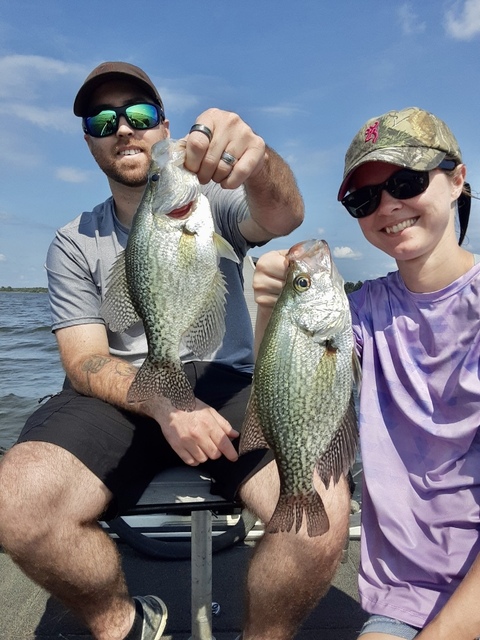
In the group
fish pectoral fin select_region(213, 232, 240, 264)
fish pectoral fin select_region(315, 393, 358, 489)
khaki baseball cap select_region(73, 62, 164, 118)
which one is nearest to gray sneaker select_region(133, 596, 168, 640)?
fish pectoral fin select_region(315, 393, 358, 489)

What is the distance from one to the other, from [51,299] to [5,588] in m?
1.81

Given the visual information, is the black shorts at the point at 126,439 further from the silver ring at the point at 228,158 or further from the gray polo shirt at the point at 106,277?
the silver ring at the point at 228,158

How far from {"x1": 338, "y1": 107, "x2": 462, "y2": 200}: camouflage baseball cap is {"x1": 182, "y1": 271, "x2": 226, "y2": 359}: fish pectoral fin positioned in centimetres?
72

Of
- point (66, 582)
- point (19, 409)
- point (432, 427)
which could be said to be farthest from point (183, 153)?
point (19, 409)

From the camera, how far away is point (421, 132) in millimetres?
2176

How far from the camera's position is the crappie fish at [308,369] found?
69.2 inches

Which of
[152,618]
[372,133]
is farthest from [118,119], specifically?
[152,618]

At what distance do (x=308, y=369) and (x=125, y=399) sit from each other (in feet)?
4.33

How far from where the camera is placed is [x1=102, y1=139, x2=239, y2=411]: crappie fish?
195cm

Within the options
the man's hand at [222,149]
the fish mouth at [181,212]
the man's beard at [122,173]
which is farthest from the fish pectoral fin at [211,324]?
the man's beard at [122,173]

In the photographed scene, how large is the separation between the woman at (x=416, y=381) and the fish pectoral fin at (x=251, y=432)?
1.42 feet

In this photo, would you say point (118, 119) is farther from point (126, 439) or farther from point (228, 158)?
point (126, 439)

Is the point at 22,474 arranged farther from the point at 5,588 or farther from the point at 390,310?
the point at 390,310

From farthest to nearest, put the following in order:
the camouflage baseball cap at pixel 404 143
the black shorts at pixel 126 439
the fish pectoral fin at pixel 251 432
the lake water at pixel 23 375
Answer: the lake water at pixel 23 375
the black shorts at pixel 126 439
the camouflage baseball cap at pixel 404 143
the fish pectoral fin at pixel 251 432
